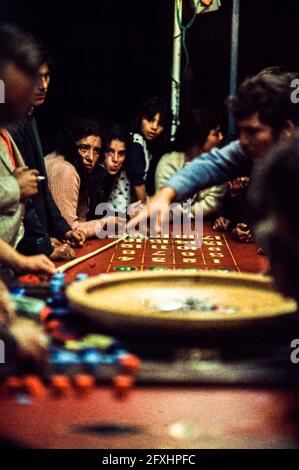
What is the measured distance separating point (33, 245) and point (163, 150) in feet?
8.58

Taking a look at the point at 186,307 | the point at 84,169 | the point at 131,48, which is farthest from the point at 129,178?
the point at 186,307

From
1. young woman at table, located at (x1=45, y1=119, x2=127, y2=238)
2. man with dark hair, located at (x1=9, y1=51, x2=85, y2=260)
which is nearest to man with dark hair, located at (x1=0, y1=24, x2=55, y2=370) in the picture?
man with dark hair, located at (x1=9, y1=51, x2=85, y2=260)

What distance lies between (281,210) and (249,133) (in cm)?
81

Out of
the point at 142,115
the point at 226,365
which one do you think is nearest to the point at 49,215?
the point at 142,115

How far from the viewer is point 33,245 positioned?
3133 millimetres

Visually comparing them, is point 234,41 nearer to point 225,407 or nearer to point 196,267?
point 196,267

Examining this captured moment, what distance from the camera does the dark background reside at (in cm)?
581

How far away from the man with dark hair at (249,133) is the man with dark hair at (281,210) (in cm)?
60

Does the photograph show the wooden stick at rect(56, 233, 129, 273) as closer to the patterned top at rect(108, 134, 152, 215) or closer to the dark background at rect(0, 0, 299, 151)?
the patterned top at rect(108, 134, 152, 215)

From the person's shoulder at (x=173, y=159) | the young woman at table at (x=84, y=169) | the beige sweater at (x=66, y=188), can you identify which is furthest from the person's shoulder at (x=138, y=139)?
the beige sweater at (x=66, y=188)

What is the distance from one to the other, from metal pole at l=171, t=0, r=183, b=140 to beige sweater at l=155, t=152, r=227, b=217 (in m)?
1.59

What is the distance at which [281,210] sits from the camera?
123 centimetres

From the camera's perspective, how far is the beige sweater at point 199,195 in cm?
451

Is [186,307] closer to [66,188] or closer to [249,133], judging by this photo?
[249,133]
